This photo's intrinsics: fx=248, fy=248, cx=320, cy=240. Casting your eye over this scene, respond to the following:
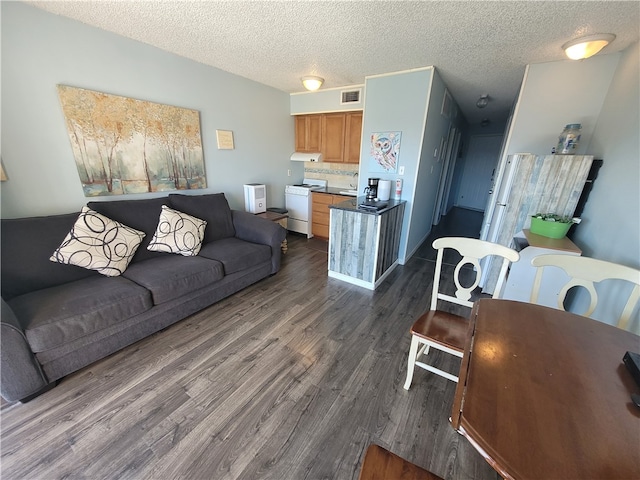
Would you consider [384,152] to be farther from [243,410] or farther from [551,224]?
[243,410]

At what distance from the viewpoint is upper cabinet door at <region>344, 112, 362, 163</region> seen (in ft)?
12.6

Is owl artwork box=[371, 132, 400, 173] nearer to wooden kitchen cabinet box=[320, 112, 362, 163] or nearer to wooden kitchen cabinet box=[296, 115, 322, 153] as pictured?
wooden kitchen cabinet box=[320, 112, 362, 163]

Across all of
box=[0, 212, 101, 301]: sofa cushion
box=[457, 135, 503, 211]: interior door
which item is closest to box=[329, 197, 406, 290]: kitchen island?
Result: box=[0, 212, 101, 301]: sofa cushion

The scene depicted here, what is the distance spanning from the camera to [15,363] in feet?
4.42

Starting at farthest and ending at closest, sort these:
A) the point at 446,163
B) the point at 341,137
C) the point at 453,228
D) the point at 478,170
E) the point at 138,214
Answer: the point at 478,170
the point at 453,228
the point at 446,163
the point at 341,137
the point at 138,214

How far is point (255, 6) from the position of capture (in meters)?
1.74

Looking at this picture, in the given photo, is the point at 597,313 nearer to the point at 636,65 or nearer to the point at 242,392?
the point at 636,65

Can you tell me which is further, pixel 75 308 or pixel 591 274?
pixel 75 308

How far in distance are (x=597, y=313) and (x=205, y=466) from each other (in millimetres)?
2651

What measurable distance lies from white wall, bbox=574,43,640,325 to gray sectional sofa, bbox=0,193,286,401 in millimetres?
2800

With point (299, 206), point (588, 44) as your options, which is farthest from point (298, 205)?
point (588, 44)

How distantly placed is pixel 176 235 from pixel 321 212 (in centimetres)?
233

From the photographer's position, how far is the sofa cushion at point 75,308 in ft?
4.74

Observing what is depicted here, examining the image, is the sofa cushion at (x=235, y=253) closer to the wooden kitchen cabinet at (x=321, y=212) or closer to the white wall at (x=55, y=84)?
the white wall at (x=55, y=84)
